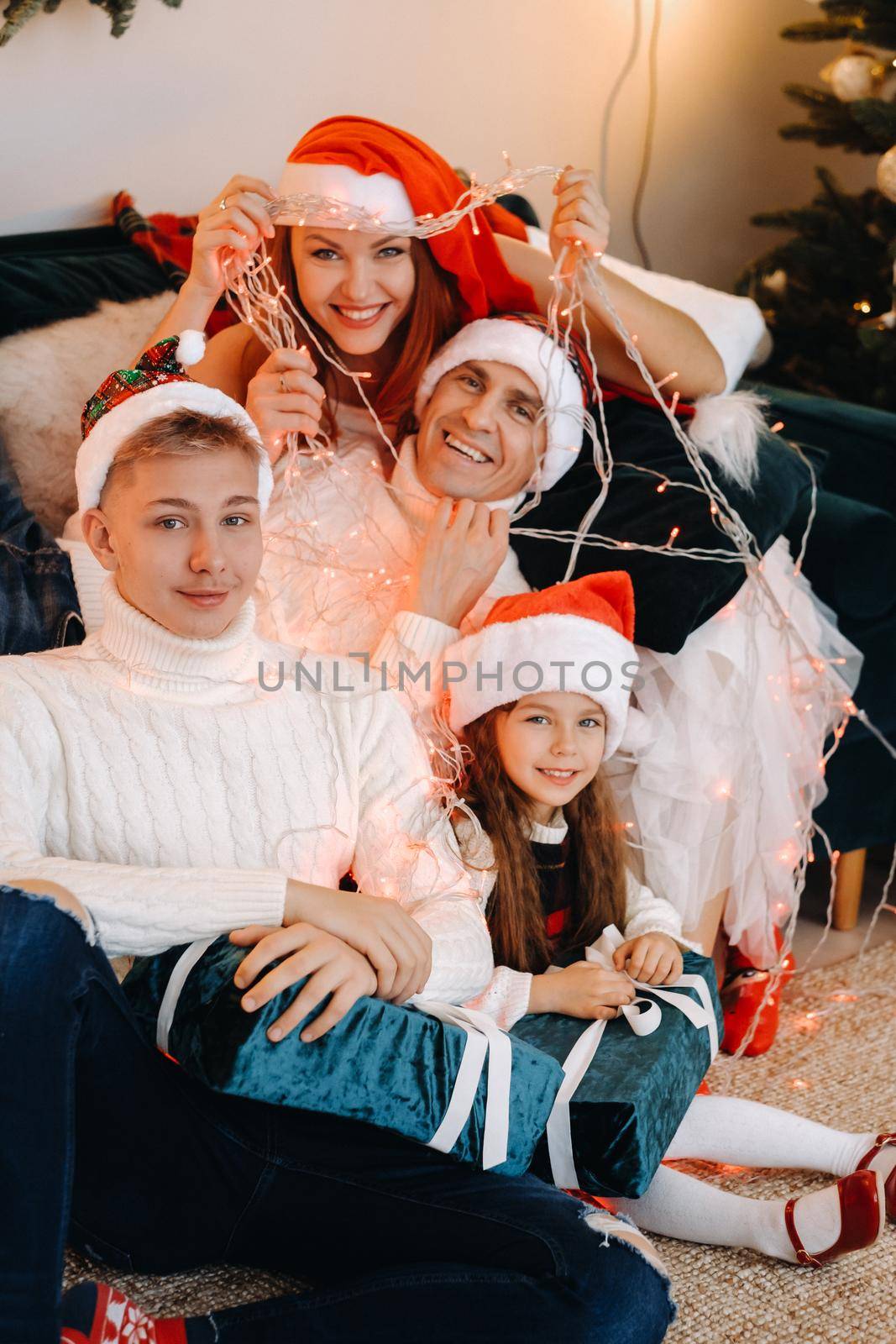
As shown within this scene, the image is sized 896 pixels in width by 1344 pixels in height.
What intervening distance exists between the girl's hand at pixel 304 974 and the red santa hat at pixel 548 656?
44 cm

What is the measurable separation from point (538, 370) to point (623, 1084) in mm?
947

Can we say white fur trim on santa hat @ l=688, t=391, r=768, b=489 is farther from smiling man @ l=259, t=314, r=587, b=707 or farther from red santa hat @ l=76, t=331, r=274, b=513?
red santa hat @ l=76, t=331, r=274, b=513

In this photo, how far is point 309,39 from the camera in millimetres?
2375

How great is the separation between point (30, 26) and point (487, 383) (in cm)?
98

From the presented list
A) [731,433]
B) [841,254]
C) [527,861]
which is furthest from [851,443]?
[527,861]

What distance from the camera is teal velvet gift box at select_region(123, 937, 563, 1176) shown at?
3.65 feet

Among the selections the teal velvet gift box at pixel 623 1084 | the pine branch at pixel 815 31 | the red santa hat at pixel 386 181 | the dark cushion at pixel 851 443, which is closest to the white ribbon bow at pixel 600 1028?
the teal velvet gift box at pixel 623 1084

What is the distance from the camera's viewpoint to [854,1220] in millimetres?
1345

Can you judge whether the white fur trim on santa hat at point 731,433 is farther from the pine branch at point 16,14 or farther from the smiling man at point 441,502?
the pine branch at point 16,14

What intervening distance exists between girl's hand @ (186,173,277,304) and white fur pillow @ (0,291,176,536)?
0.28 metres

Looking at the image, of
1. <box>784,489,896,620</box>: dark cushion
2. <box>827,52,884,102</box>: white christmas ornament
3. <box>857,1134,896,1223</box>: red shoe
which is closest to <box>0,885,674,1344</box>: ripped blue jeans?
<box>857,1134,896,1223</box>: red shoe

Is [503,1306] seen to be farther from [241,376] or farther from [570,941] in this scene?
[241,376]

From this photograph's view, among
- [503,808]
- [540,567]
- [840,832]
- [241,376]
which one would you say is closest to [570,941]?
[503,808]

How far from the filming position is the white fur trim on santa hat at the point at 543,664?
1508 mm
